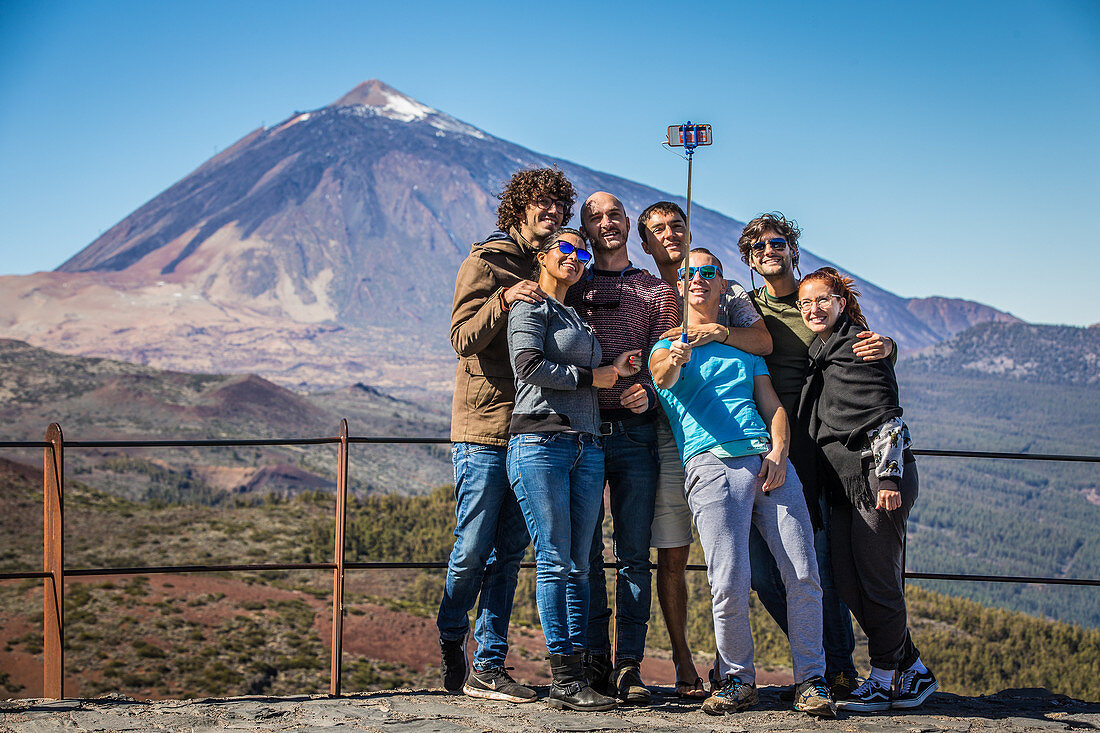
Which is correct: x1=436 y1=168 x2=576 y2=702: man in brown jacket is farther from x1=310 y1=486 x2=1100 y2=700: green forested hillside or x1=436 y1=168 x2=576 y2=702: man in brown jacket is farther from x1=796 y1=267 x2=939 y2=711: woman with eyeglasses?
x1=310 y1=486 x2=1100 y2=700: green forested hillside

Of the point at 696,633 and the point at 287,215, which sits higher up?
the point at 287,215

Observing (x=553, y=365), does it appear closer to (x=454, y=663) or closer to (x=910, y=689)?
(x=454, y=663)

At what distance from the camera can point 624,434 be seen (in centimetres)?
360

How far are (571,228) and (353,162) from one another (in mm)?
190178

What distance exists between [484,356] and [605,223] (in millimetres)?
671

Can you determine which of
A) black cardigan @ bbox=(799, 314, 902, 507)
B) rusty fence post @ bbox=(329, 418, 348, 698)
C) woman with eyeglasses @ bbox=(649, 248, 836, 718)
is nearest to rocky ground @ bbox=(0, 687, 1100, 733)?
woman with eyeglasses @ bbox=(649, 248, 836, 718)

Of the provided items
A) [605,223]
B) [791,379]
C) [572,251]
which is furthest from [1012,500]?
[572,251]

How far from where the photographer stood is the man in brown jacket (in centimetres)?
360

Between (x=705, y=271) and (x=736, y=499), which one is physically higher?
(x=705, y=271)

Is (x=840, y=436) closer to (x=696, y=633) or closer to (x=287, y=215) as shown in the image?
(x=696, y=633)

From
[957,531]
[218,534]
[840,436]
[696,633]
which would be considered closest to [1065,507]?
[957,531]

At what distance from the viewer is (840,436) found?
3.61m

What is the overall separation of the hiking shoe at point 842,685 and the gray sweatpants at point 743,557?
245mm

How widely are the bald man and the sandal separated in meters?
0.17
